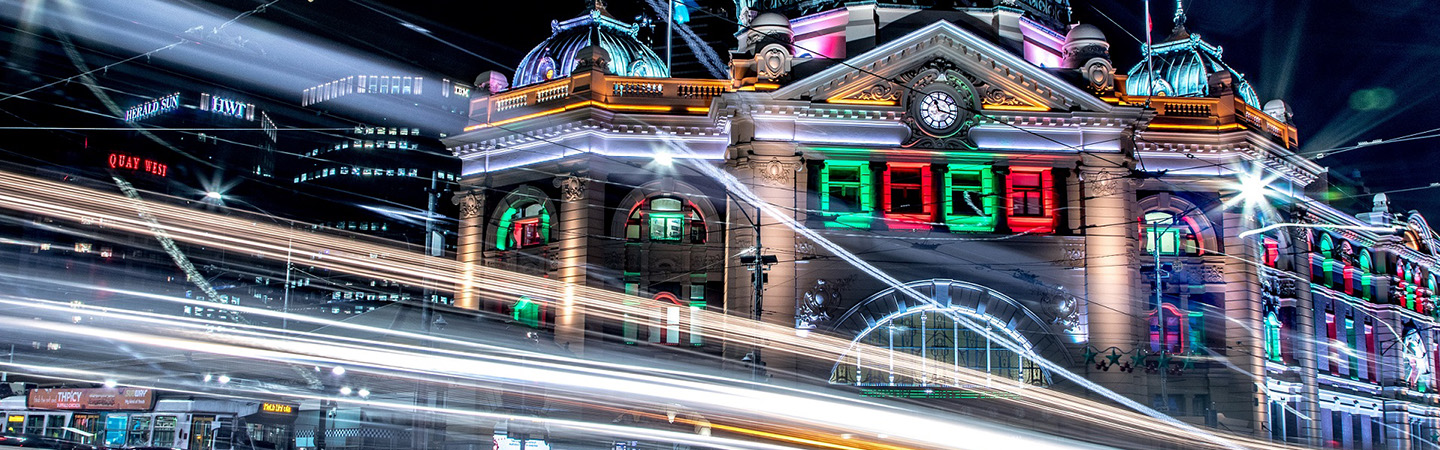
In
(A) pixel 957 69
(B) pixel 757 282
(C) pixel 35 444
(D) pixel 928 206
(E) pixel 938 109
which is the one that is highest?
(A) pixel 957 69

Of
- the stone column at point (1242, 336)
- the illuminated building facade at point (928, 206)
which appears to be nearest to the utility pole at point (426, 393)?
the illuminated building facade at point (928, 206)

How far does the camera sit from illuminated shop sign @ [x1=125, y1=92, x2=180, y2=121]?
127m

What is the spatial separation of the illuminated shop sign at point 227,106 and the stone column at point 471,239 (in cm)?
9284

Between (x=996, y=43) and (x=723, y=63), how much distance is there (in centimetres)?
2289

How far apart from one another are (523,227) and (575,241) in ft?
11.8

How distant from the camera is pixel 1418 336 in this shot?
69.8m

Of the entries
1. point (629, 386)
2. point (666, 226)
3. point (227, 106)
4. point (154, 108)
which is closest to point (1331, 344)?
point (666, 226)

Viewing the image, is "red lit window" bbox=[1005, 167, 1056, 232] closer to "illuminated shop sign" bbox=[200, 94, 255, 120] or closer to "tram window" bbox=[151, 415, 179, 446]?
"tram window" bbox=[151, 415, 179, 446]

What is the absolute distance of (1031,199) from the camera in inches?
1794

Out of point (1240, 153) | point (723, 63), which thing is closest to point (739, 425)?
point (1240, 153)

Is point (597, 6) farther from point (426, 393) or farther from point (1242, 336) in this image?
point (1242, 336)

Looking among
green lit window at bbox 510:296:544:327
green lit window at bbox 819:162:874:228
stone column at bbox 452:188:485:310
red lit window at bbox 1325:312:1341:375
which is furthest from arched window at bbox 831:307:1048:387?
red lit window at bbox 1325:312:1341:375

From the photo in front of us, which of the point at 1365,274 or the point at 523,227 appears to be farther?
the point at 1365,274

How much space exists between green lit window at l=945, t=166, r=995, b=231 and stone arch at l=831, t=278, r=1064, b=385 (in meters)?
2.27
